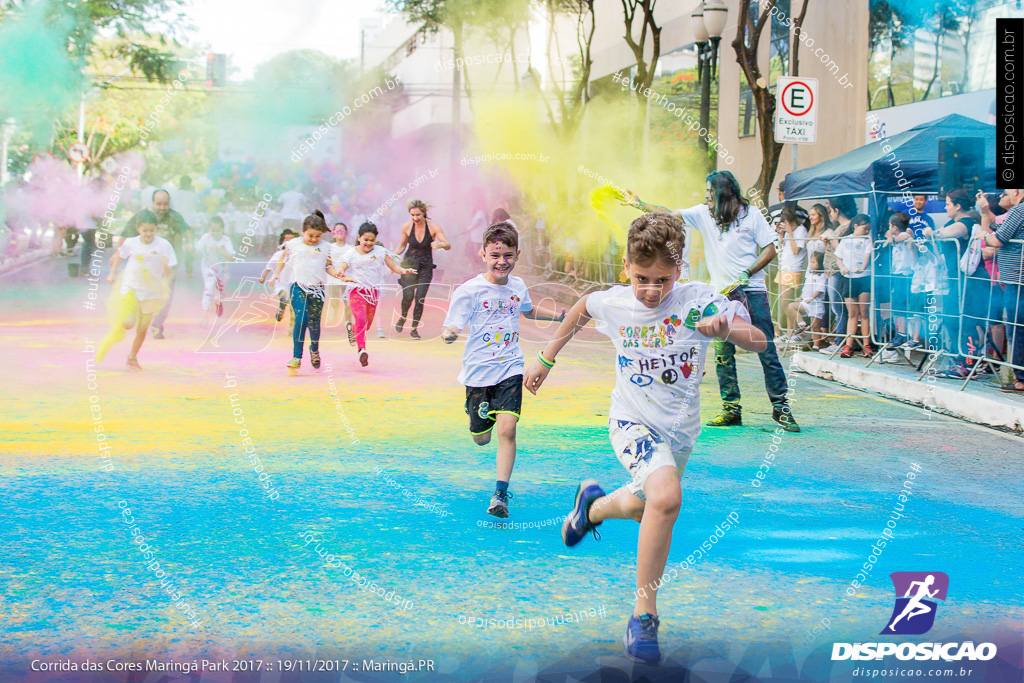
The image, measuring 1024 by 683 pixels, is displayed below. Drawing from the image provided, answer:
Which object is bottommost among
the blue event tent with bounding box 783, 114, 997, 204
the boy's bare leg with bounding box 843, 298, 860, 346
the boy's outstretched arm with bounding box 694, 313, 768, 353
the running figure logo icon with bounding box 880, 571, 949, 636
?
the running figure logo icon with bounding box 880, 571, 949, 636

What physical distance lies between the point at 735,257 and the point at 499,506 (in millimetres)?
3268

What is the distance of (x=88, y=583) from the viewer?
3760mm

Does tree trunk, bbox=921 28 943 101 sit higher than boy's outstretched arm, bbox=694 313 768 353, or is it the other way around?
tree trunk, bbox=921 28 943 101

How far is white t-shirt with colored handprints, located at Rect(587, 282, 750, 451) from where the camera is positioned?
3.61 meters

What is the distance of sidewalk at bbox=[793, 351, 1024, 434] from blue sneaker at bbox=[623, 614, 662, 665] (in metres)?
5.31

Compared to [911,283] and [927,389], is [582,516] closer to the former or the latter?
[927,389]

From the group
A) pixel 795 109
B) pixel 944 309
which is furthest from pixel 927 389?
pixel 795 109

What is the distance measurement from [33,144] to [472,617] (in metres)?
23.3

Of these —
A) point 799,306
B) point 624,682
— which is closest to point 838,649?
point 624,682

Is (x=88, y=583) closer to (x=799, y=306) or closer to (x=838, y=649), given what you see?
(x=838, y=649)

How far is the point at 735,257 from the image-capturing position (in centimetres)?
726

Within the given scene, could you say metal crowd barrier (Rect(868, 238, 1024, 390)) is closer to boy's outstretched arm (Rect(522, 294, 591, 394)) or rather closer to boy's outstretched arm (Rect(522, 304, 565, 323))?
boy's outstretched arm (Rect(522, 304, 565, 323))

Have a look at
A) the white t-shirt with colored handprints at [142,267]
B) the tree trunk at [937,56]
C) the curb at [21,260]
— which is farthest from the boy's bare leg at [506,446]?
the curb at [21,260]

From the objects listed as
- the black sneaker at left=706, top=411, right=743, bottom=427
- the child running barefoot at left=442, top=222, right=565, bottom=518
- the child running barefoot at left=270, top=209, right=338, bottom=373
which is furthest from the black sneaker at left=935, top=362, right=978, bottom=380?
the child running barefoot at left=270, top=209, right=338, bottom=373
